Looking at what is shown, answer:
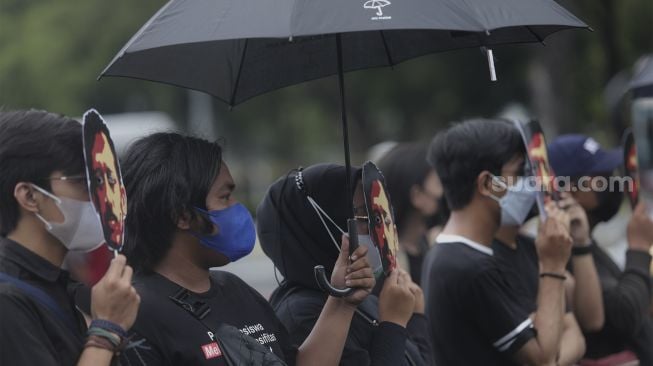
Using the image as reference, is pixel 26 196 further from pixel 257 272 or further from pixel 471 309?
pixel 257 272

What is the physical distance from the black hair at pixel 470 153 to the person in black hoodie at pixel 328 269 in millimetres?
815

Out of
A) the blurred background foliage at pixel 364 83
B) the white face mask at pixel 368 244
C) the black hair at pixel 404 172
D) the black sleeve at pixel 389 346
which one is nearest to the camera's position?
the black sleeve at pixel 389 346

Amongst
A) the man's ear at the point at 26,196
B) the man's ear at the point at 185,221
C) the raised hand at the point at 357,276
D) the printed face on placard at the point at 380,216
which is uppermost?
the man's ear at the point at 26,196

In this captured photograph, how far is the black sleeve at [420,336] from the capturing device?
3.79m

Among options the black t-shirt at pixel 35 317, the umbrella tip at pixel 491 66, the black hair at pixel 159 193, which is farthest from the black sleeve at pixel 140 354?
the umbrella tip at pixel 491 66

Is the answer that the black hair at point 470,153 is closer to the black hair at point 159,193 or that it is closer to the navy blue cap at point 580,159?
the navy blue cap at point 580,159

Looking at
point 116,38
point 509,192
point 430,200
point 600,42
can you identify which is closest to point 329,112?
point 116,38

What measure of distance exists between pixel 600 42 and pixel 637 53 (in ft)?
2.53

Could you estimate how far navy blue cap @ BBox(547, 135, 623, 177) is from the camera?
17.2 feet

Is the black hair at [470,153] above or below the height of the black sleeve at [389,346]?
above

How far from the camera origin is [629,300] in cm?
485

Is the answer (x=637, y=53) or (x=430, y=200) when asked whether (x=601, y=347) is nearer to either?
(x=430, y=200)

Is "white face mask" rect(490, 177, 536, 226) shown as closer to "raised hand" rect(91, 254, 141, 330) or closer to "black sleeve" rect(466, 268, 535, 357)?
"black sleeve" rect(466, 268, 535, 357)

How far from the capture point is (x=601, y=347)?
4.93 metres
